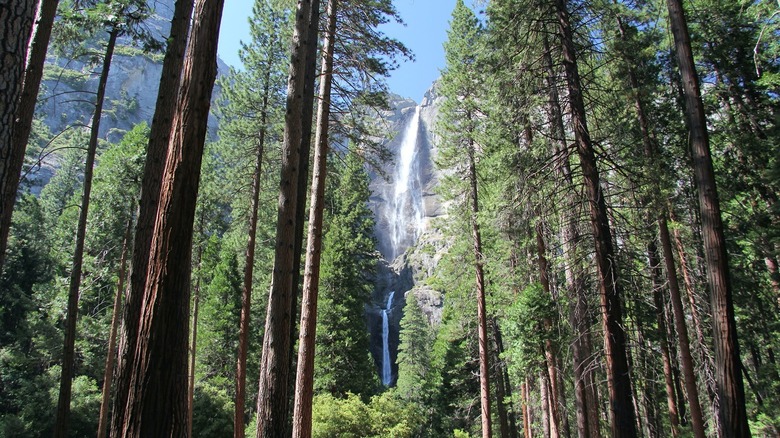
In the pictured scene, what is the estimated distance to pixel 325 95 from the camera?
296 inches

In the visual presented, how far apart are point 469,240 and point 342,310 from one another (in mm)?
6489

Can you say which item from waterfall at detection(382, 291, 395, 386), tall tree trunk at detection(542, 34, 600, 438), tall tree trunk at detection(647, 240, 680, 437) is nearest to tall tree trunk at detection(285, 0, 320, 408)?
tall tree trunk at detection(542, 34, 600, 438)

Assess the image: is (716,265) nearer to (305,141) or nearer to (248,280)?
(305,141)

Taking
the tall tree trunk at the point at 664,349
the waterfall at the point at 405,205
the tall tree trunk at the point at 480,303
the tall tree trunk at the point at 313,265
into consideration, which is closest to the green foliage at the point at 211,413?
the tall tree trunk at the point at 480,303

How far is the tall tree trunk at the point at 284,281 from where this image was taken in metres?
4.71

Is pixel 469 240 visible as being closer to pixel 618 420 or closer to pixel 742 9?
pixel 618 420

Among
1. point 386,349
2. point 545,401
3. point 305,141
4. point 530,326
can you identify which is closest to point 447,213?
point 530,326

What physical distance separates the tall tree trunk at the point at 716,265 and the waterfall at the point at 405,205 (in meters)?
54.6

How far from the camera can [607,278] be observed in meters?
5.19

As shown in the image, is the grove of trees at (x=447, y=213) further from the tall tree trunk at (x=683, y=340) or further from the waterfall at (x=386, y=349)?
the waterfall at (x=386, y=349)

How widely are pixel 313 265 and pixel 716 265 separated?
5.29m

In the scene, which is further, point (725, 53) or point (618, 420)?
point (725, 53)

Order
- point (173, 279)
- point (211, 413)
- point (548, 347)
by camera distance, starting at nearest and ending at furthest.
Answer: point (173, 279) → point (548, 347) → point (211, 413)

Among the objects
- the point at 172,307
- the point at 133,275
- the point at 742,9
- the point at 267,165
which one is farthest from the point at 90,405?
the point at 742,9
